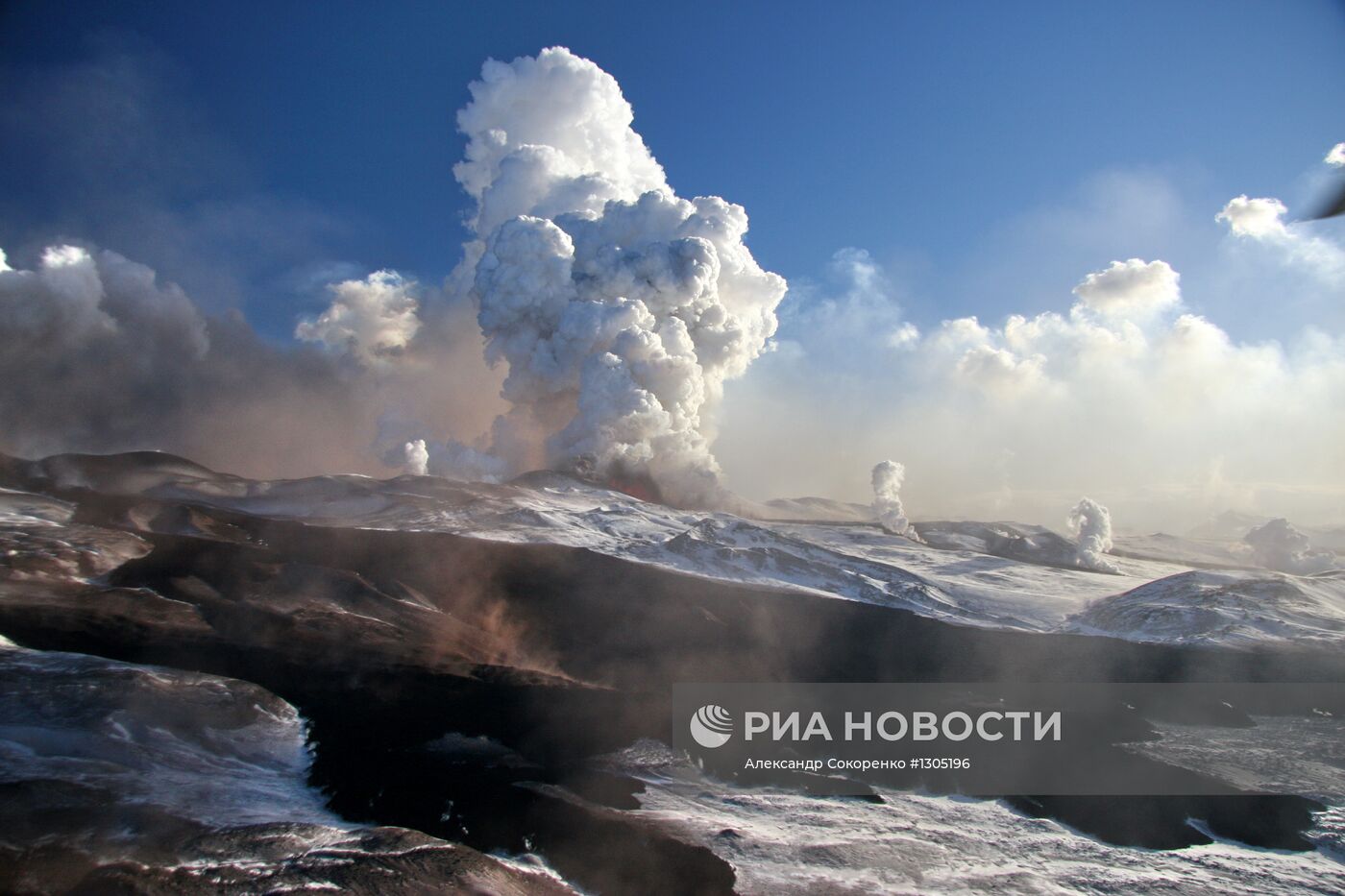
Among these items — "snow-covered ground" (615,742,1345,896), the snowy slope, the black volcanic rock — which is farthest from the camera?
the snowy slope

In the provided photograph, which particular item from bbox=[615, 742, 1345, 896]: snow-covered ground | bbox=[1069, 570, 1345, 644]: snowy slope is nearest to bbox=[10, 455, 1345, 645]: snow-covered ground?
bbox=[1069, 570, 1345, 644]: snowy slope

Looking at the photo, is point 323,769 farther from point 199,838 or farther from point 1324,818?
point 1324,818

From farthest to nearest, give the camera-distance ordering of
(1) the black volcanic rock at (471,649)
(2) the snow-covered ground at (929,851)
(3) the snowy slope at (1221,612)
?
(3) the snowy slope at (1221,612), (1) the black volcanic rock at (471,649), (2) the snow-covered ground at (929,851)

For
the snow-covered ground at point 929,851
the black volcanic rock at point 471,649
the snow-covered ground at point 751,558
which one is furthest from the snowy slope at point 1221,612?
the snow-covered ground at point 929,851

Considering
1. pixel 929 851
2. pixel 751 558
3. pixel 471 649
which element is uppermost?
pixel 751 558

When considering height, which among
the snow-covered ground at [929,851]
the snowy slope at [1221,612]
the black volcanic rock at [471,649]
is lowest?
the snow-covered ground at [929,851]

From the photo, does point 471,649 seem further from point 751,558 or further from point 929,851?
point 751,558

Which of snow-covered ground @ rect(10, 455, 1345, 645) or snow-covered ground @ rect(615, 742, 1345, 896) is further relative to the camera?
snow-covered ground @ rect(10, 455, 1345, 645)

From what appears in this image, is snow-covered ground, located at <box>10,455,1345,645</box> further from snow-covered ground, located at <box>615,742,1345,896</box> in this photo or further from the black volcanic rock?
snow-covered ground, located at <box>615,742,1345,896</box>

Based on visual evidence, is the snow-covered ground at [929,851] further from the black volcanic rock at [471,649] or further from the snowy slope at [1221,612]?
the snowy slope at [1221,612]

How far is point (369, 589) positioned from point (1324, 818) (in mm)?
35843

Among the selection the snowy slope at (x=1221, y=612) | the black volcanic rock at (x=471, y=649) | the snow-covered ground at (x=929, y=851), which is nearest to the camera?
the snow-covered ground at (x=929, y=851)

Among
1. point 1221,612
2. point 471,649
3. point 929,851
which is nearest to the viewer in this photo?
point 929,851

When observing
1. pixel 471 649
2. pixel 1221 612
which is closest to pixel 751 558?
pixel 471 649
